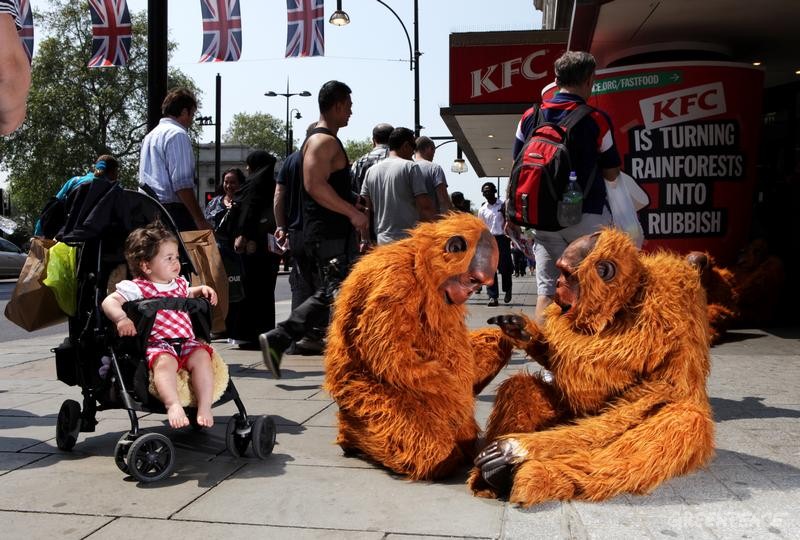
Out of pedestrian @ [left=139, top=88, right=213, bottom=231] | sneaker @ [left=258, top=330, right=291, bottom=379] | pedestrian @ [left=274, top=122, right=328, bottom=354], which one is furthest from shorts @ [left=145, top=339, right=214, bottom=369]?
pedestrian @ [left=139, top=88, right=213, bottom=231]

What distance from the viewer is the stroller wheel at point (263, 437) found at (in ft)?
11.5

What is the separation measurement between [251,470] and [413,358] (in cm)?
95

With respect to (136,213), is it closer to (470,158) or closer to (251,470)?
(251,470)

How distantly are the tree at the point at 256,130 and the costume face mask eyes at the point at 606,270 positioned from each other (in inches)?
4117

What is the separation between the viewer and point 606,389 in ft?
9.95

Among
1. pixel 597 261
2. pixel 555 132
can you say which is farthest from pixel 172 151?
pixel 597 261

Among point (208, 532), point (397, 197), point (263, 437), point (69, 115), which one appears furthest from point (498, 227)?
point (69, 115)

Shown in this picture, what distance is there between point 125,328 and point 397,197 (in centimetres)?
271

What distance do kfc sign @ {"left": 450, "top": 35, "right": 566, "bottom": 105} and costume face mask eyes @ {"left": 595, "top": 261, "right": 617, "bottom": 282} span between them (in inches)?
402

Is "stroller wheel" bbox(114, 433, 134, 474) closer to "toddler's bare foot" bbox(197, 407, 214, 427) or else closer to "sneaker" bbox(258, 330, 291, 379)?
"toddler's bare foot" bbox(197, 407, 214, 427)

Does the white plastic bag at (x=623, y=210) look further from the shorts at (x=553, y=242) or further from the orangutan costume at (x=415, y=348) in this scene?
the orangutan costume at (x=415, y=348)

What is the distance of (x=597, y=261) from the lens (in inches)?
121

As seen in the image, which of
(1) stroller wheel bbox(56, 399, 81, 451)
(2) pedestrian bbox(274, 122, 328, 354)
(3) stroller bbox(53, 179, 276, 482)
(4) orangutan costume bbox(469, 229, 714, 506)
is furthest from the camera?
(2) pedestrian bbox(274, 122, 328, 354)

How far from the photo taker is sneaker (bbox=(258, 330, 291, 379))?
10.5 feet
